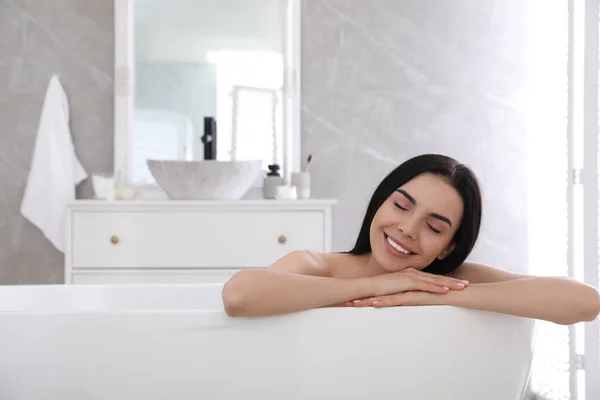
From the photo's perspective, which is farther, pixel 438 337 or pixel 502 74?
pixel 502 74

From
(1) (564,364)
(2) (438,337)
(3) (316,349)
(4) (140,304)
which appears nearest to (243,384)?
(3) (316,349)

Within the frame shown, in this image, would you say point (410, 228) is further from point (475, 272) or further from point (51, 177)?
point (51, 177)

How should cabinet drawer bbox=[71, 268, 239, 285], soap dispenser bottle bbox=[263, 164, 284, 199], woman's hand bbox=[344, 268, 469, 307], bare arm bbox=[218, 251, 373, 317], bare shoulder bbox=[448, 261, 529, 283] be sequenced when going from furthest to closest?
soap dispenser bottle bbox=[263, 164, 284, 199] < cabinet drawer bbox=[71, 268, 239, 285] < bare shoulder bbox=[448, 261, 529, 283] < woman's hand bbox=[344, 268, 469, 307] < bare arm bbox=[218, 251, 373, 317]

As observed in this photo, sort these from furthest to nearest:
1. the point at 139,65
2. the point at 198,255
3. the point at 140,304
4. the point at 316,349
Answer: the point at 139,65 → the point at 198,255 → the point at 140,304 → the point at 316,349

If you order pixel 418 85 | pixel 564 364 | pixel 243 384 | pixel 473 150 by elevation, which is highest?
pixel 418 85

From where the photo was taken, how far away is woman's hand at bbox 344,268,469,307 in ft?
5.23

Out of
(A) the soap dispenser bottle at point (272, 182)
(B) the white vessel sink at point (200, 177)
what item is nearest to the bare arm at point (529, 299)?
(B) the white vessel sink at point (200, 177)

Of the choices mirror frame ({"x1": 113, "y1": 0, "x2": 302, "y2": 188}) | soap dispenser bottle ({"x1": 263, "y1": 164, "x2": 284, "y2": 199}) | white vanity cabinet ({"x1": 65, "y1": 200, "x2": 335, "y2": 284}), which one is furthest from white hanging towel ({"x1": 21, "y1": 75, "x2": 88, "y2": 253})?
soap dispenser bottle ({"x1": 263, "y1": 164, "x2": 284, "y2": 199})

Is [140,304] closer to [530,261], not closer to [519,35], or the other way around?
[530,261]

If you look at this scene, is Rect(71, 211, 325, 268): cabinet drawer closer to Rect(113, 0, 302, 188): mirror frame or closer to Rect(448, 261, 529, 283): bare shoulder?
Rect(113, 0, 302, 188): mirror frame

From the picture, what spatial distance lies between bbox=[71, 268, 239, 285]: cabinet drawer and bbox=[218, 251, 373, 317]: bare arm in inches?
56.5

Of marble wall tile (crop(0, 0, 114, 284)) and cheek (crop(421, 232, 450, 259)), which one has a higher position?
marble wall tile (crop(0, 0, 114, 284))

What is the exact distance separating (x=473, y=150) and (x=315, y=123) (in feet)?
2.63

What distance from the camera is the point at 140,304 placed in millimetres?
2348
